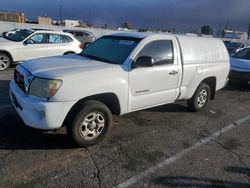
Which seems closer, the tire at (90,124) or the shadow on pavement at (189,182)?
the shadow on pavement at (189,182)

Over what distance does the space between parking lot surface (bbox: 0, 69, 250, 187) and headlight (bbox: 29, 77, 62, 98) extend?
0.89 m

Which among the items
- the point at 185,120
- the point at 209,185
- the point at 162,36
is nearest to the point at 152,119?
the point at 185,120

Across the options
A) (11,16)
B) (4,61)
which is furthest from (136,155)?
(11,16)

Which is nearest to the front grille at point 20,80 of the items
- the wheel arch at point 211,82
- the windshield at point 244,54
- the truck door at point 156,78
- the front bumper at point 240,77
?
the truck door at point 156,78

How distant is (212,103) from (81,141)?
14.7 ft

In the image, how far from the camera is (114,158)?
3951mm

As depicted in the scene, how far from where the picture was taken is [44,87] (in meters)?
3.74

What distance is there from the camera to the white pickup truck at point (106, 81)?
378cm

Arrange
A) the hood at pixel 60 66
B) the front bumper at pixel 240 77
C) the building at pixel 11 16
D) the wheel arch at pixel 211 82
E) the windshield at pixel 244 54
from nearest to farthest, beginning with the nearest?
the hood at pixel 60 66
the wheel arch at pixel 211 82
the front bumper at pixel 240 77
the windshield at pixel 244 54
the building at pixel 11 16

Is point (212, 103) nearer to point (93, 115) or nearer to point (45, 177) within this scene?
point (93, 115)

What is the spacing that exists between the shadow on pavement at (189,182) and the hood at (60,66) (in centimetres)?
189

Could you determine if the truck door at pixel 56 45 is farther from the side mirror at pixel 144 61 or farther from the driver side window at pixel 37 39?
the side mirror at pixel 144 61

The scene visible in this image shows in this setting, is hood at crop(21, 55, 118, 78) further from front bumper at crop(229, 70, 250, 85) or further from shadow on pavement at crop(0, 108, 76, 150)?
front bumper at crop(229, 70, 250, 85)

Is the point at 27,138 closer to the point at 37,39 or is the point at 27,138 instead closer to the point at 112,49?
the point at 112,49
